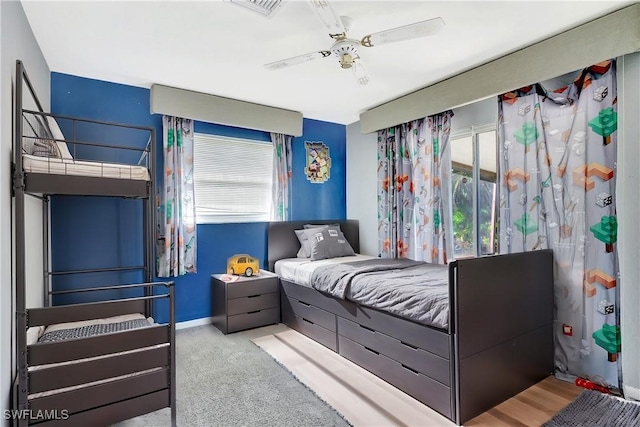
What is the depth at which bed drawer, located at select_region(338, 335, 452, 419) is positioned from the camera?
1.89 meters

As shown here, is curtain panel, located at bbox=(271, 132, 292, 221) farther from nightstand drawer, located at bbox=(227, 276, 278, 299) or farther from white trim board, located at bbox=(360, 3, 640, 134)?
white trim board, located at bbox=(360, 3, 640, 134)

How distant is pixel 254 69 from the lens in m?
2.71

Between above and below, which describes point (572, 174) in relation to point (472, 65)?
below

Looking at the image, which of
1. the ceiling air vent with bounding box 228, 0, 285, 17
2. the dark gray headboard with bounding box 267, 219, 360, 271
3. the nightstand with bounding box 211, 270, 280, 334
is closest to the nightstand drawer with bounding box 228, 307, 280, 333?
the nightstand with bounding box 211, 270, 280, 334

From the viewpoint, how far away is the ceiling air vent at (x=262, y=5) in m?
1.69

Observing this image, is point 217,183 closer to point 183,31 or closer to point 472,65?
point 183,31

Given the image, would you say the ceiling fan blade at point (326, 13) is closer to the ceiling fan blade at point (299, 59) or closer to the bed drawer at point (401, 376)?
the ceiling fan blade at point (299, 59)

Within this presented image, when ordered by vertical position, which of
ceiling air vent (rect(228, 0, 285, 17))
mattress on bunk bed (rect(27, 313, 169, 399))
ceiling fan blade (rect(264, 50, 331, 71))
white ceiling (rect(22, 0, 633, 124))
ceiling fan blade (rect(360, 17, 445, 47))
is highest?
white ceiling (rect(22, 0, 633, 124))

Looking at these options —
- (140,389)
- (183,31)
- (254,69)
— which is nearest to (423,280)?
(140,389)

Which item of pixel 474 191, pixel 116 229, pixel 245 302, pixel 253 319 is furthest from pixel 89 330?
pixel 474 191

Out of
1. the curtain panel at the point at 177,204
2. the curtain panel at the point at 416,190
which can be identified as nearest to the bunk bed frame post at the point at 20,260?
the curtain panel at the point at 177,204

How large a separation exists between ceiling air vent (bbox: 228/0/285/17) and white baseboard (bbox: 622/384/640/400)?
2967mm

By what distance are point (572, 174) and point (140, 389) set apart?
291cm

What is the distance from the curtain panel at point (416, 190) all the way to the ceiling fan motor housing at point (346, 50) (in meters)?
1.42
